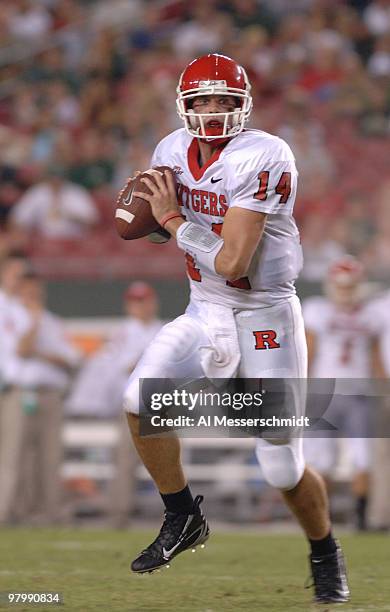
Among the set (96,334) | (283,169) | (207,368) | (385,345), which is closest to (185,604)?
(207,368)

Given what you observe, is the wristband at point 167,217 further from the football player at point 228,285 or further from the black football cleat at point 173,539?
the black football cleat at point 173,539

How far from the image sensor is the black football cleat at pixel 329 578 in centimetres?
394

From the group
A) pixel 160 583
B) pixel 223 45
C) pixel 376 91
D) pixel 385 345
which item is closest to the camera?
pixel 160 583

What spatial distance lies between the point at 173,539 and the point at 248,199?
1.06 meters

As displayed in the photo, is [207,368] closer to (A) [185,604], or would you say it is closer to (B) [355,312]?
(A) [185,604]

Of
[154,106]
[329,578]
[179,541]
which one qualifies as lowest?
[329,578]

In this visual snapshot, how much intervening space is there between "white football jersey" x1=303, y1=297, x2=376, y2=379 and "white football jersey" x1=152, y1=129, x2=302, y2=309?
345 centimetres

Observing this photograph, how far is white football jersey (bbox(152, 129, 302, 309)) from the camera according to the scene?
3.78 meters

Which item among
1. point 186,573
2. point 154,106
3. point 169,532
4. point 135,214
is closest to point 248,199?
point 135,214

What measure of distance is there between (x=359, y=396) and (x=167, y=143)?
3676mm

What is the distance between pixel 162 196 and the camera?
3.90 metres

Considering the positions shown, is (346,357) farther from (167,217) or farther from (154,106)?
(154,106)

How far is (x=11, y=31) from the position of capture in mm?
11664

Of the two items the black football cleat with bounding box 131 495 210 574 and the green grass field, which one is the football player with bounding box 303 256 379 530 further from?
the black football cleat with bounding box 131 495 210 574
